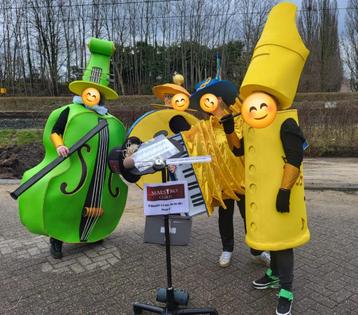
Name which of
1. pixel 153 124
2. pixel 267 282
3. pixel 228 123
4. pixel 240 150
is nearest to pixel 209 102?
pixel 228 123

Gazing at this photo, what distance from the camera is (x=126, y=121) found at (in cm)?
1208

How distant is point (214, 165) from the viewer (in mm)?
3301

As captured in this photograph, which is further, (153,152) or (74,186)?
(74,186)

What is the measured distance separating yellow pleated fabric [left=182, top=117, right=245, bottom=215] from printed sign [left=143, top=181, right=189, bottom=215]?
0.43 m

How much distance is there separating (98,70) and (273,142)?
7.15 ft

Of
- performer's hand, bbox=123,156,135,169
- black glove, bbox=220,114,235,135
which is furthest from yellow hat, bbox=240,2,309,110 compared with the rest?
performer's hand, bbox=123,156,135,169

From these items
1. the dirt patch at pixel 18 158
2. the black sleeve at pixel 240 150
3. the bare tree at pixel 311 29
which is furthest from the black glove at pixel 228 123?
the bare tree at pixel 311 29

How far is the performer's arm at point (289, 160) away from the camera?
9.18 feet

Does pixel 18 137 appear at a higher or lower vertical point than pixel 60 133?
lower

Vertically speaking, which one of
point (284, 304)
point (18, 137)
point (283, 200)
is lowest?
point (284, 304)

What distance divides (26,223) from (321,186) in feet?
17.8

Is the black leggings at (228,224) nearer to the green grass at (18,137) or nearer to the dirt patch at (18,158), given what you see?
the dirt patch at (18,158)

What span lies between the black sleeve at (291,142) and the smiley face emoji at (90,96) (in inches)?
80.0

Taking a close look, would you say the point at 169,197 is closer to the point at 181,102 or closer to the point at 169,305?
the point at 169,305
